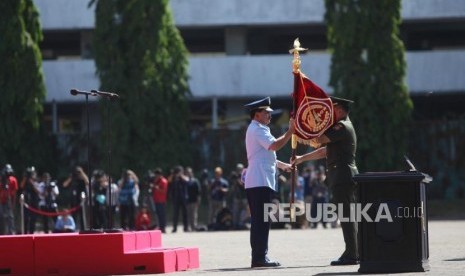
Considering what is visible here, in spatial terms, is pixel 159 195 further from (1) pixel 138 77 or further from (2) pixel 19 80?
(2) pixel 19 80

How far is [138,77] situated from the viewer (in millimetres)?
48000

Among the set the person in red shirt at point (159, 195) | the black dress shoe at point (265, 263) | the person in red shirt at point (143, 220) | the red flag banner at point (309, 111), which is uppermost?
the red flag banner at point (309, 111)

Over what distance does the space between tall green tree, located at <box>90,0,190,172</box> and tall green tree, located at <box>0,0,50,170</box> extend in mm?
2234

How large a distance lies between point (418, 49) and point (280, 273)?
44184mm

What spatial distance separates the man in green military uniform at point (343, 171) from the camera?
1709cm

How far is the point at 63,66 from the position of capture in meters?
54.8

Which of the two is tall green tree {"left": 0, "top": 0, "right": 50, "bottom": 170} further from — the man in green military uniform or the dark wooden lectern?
the dark wooden lectern

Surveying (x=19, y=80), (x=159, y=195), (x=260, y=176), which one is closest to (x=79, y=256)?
(x=260, y=176)

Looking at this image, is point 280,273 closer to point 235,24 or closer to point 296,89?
point 296,89

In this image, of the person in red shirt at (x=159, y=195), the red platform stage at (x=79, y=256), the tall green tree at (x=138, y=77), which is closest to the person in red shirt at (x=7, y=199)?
the person in red shirt at (x=159, y=195)

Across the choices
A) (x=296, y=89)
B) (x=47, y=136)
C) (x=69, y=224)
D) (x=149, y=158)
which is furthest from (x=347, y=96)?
(x=296, y=89)

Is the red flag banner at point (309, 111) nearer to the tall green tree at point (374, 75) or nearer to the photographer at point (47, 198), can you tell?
the photographer at point (47, 198)

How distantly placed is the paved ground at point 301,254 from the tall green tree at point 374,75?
48.6ft

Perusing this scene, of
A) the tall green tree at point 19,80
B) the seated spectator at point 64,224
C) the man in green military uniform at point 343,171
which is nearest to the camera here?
the man in green military uniform at point 343,171
